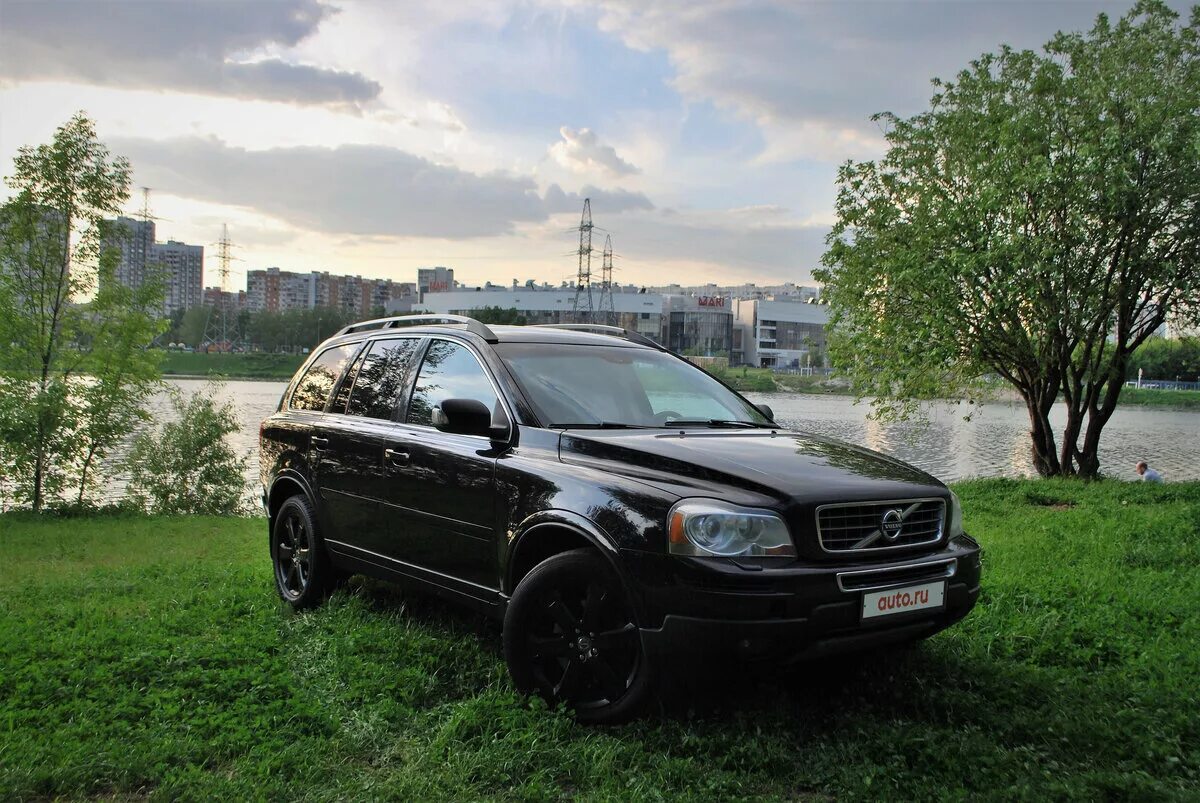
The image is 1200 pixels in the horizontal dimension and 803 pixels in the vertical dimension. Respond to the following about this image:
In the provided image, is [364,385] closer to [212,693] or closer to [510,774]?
[212,693]

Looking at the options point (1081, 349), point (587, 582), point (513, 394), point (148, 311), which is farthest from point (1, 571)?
point (1081, 349)

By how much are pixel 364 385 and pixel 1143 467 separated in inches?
769

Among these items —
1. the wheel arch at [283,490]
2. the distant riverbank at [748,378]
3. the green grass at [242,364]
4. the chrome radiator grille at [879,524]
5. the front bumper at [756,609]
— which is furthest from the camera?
the green grass at [242,364]

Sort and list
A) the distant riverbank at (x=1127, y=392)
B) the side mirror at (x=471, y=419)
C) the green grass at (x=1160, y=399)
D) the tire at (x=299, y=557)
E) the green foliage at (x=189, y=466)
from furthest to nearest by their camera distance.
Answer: the green grass at (x=1160, y=399)
the distant riverbank at (x=1127, y=392)
the green foliage at (x=189, y=466)
the tire at (x=299, y=557)
the side mirror at (x=471, y=419)

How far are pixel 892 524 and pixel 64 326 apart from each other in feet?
72.4

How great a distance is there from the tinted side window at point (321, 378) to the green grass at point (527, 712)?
1.33 metres

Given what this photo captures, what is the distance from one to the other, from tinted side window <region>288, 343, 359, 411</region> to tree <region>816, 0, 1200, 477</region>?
10135mm

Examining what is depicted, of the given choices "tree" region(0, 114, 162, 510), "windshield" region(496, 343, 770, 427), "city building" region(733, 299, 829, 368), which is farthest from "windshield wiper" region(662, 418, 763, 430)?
"city building" region(733, 299, 829, 368)

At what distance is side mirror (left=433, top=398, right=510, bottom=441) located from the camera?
14.1 feet

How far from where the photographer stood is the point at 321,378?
6219 mm

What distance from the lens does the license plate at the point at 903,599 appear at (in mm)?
3576

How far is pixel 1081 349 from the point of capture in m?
15.3

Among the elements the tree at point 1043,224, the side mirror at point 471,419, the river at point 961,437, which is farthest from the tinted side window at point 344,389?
the river at point 961,437

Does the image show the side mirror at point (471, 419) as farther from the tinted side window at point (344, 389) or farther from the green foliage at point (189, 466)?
the green foliage at point (189, 466)
